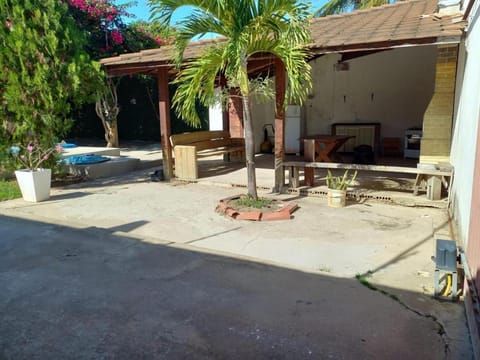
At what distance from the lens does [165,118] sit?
28.3 feet

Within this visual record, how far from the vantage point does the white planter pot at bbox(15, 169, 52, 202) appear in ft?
23.0

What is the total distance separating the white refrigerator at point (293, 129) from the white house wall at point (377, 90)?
1.47 ft

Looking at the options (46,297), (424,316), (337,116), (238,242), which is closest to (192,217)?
(238,242)

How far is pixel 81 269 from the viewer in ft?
13.5

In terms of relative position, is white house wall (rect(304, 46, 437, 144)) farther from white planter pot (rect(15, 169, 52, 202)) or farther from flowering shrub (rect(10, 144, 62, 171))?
white planter pot (rect(15, 169, 52, 202))

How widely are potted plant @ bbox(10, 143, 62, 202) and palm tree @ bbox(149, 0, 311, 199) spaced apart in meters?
3.09

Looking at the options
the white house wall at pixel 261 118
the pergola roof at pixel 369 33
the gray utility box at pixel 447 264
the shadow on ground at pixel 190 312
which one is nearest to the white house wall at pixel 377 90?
the white house wall at pixel 261 118

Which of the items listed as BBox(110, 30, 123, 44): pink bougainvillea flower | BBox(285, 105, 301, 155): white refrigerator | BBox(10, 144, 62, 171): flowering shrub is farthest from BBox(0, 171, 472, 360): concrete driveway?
BBox(110, 30, 123, 44): pink bougainvillea flower

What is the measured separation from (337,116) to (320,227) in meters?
7.05

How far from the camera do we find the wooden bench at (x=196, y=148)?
8625 millimetres

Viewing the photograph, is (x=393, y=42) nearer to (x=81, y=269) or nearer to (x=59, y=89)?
(x=81, y=269)

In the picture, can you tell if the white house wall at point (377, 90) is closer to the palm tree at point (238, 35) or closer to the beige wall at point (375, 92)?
the beige wall at point (375, 92)

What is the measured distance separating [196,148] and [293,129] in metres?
4.00

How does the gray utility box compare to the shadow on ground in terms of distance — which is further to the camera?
the gray utility box
